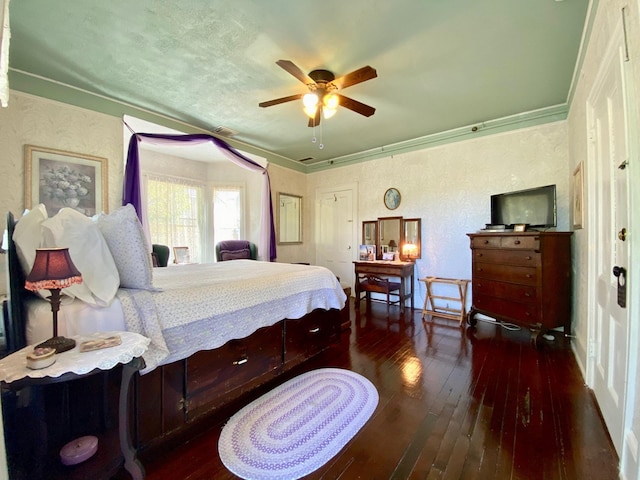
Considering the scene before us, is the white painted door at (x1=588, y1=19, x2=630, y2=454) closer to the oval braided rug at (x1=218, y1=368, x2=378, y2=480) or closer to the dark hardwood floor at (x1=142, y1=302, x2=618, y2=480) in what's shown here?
the dark hardwood floor at (x1=142, y1=302, x2=618, y2=480)

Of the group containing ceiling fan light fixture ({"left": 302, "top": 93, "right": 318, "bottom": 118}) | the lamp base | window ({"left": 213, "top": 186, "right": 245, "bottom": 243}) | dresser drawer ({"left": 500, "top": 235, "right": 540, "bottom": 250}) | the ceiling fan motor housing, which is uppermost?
the ceiling fan motor housing

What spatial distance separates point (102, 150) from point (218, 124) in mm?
1387

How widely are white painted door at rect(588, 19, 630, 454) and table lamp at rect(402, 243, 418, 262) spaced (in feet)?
7.57

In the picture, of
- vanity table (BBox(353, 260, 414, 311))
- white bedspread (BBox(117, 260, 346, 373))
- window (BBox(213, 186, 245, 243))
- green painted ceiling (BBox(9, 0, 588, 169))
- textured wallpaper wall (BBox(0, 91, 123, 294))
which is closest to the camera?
white bedspread (BBox(117, 260, 346, 373))

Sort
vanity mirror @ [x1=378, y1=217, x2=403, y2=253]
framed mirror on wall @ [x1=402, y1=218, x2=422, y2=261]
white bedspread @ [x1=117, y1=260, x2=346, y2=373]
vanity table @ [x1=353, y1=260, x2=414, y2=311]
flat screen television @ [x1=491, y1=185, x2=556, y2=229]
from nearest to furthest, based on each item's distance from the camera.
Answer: white bedspread @ [x1=117, y1=260, x2=346, y2=373], flat screen television @ [x1=491, y1=185, x2=556, y2=229], vanity table @ [x1=353, y1=260, x2=414, y2=311], framed mirror on wall @ [x1=402, y1=218, x2=422, y2=261], vanity mirror @ [x1=378, y1=217, x2=403, y2=253]

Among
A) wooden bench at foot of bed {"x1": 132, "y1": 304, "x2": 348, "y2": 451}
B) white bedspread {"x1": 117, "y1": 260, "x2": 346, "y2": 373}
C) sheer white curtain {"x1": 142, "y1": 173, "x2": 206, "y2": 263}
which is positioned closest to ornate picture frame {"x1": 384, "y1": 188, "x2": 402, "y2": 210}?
white bedspread {"x1": 117, "y1": 260, "x2": 346, "y2": 373}

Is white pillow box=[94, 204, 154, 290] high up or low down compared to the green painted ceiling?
down

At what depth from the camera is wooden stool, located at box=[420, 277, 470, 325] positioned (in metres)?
3.62

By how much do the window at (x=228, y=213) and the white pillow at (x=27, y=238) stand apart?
375 cm

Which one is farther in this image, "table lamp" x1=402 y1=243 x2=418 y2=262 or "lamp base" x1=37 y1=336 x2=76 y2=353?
"table lamp" x1=402 y1=243 x2=418 y2=262

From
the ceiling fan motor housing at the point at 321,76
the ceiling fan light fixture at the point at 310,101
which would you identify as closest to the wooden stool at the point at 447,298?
the ceiling fan light fixture at the point at 310,101

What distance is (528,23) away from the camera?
1.94 m

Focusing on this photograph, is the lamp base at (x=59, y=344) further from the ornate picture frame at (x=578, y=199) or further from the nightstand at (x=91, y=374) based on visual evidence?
the ornate picture frame at (x=578, y=199)

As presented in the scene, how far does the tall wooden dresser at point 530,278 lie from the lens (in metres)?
2.65
